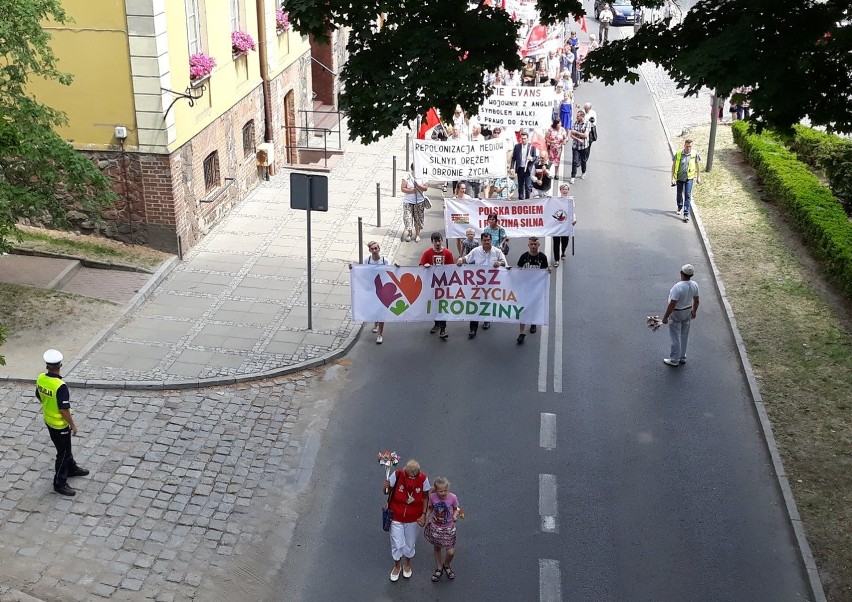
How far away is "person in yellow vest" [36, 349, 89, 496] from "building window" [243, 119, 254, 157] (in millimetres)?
12037

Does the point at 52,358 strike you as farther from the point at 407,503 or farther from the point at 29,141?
the point at 29,141

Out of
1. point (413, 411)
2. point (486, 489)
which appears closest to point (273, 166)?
point (413, 411)

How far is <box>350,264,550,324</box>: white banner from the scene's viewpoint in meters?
14.7

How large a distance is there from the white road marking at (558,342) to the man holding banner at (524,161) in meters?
4.26

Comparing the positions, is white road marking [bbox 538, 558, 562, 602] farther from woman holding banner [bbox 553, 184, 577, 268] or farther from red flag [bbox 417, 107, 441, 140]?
red flag [bbox 417, 107, 441, 140]

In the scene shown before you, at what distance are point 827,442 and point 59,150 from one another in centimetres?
1091

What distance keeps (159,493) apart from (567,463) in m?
4.73

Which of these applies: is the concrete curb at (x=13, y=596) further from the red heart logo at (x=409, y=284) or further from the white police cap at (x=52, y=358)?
the red heart logo at (x=409, y=284)

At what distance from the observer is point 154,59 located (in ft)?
54.2

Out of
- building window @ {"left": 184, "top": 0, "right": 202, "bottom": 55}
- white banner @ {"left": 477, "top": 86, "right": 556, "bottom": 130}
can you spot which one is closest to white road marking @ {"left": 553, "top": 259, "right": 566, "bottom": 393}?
white banner @ {"left": 477, "top": 86, "right": 556, "bottom": 130}

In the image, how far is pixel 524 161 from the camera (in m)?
21.8

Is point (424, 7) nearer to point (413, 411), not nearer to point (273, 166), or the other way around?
point (413, 411)

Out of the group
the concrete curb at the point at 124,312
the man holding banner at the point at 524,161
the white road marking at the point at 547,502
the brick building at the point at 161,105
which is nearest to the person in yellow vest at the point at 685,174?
the man holding banner at the point at 524,161

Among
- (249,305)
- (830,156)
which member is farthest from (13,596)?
(830,156)
